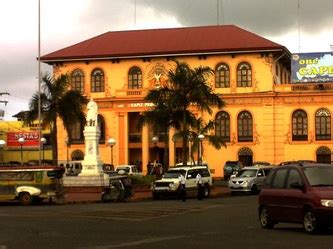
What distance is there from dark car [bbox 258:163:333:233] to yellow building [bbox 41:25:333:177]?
5195 centimetres

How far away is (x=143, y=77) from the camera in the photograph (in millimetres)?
79062

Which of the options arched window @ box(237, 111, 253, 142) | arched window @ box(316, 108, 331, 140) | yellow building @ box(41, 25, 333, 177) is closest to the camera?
arched window @ box(316, 108, 331, 140)

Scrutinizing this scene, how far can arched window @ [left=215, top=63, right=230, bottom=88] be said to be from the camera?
Answer: 76.6 m

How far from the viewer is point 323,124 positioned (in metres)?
73.7

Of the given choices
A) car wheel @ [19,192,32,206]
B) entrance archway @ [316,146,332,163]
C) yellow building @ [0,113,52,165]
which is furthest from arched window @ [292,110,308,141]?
car wheel @ [19,192,32,206]

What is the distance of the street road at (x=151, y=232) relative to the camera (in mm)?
16297

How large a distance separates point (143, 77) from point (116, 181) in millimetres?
39143

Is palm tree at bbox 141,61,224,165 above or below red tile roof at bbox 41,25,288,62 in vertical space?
below

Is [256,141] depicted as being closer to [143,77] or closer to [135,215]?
[143,77]

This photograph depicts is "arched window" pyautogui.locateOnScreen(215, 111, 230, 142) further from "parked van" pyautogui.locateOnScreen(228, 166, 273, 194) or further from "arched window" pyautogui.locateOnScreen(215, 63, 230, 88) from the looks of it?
"parked van" pyautogui.locateOnScreen(228, 166, 273, 194)

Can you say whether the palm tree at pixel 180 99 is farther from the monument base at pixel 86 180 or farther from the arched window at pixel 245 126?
the arched window at pixel 245 126

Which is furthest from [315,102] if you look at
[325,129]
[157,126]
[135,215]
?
[135,215]

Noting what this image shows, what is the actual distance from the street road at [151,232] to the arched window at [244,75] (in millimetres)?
48414

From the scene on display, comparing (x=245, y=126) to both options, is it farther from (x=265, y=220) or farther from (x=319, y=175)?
(x=319, y=175)
